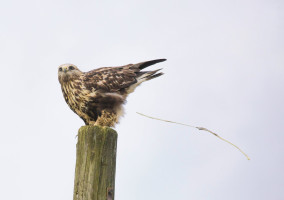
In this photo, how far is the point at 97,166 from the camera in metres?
3.51

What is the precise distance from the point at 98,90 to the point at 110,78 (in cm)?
49

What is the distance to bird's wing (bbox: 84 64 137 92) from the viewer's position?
646 centimetres

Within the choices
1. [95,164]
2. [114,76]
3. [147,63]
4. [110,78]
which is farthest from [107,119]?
[95,164]

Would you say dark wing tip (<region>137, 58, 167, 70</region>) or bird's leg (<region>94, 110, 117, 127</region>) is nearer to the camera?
bird's leg (<region>94, 110, 117, 127</region>)

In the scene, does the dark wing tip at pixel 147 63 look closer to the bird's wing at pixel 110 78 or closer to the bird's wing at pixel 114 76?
the bird's wing at pixel 114 76

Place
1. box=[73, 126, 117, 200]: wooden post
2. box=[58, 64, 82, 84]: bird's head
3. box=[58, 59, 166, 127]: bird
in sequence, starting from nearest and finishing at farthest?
box=[73, 126, 117, 200]: wooden post, box=[58, 59, 166, 127]: bird, box=[58, 64, 82, 84]: bird's head

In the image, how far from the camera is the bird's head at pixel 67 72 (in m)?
6.59

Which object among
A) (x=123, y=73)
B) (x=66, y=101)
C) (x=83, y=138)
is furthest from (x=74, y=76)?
(x=83, y=138)

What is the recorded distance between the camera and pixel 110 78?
266 inches

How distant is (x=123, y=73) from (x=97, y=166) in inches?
147

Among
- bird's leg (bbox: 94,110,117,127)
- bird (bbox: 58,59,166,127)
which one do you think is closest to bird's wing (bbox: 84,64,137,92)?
bird (bbox: 58,59,166,127)

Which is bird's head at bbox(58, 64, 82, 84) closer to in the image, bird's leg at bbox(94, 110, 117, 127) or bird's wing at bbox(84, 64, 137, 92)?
bird's wing at bbox(84, 64, 137, 92)

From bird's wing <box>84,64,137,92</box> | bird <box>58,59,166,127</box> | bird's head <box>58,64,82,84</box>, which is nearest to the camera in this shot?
bird <box>58,59,166,127</box>

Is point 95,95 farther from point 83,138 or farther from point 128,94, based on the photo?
point 83,138
